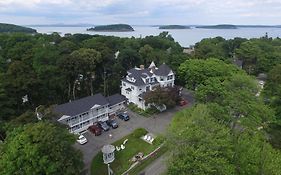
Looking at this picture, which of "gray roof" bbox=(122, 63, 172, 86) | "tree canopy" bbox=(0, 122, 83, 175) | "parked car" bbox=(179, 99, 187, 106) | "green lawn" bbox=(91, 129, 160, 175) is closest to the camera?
"tree canopy" bbox=(0, 122, 83, 175)

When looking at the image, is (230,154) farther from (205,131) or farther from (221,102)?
(221,102)

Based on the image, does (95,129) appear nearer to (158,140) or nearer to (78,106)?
(78,106)

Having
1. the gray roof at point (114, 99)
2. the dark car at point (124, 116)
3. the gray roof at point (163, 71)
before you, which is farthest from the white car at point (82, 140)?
the gray roof at point (163, 71)

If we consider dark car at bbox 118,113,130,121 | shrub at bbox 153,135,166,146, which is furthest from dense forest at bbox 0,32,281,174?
dark car at bbox 118,113,130,121

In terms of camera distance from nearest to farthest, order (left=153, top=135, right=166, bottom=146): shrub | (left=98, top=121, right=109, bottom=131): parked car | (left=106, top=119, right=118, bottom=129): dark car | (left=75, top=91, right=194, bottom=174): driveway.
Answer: (left=75, top=91, right=194, bottom=174): driveway
(left=153, top=135, right=166, bottom=146): shrub
(left=98, top=121, right=109, bottom=131): parked car
(left=106, top=119, right=118, bottom=129): dark car

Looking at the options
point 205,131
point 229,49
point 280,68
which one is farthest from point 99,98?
point 229,49

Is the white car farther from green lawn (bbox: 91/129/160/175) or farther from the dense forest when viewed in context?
the dense forest

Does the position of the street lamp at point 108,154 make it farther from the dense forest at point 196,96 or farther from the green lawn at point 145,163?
the dense forest at point 196,96
